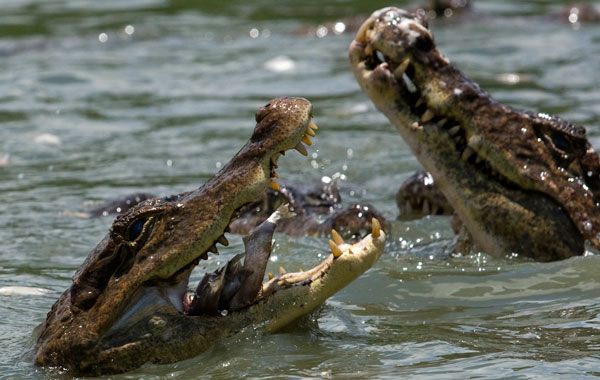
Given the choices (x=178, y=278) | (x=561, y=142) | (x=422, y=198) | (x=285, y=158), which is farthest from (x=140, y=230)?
(x=285, y=158)

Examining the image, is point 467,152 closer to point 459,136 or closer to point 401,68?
point 459,136

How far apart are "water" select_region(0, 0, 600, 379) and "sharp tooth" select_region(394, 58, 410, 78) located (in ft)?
3.68

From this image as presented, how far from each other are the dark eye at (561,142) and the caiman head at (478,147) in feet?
0.07

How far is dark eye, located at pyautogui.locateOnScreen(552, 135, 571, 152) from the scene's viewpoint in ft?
21.4

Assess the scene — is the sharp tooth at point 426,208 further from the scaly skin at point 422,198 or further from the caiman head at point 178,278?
the caiman head at point 178,278

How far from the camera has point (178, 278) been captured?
15.9 feet

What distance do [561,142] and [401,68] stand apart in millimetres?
1001

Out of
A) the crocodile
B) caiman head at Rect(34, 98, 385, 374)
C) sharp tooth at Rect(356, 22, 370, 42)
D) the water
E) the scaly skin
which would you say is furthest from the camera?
the scaly skin

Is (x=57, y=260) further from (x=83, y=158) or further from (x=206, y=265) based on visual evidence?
(x=83, y=158)

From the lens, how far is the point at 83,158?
434 inches

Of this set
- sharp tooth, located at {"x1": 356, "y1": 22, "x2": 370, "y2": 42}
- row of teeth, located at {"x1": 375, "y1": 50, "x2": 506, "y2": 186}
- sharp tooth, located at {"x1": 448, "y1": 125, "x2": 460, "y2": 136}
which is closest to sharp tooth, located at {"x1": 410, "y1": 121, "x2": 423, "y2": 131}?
row of teeth, located at {"x1": 375, "y1": 50, "x2": 506, "y2": 186}

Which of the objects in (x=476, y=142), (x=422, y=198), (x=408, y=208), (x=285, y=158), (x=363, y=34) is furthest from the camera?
(x=285, y=158)

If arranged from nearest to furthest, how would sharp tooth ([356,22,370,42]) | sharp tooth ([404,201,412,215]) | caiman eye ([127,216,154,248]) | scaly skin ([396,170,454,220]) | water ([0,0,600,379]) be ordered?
→ caiman eye ([127,216,154,248])
water ([0,0,600,379])
sharp tooth ([356,22,370,42])
scaly skin ([396,170,454,220])
sharp tooth ([404,201,412,215])

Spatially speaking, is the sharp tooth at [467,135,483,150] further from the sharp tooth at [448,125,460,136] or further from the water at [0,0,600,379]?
the water at [0,0,600,379]
